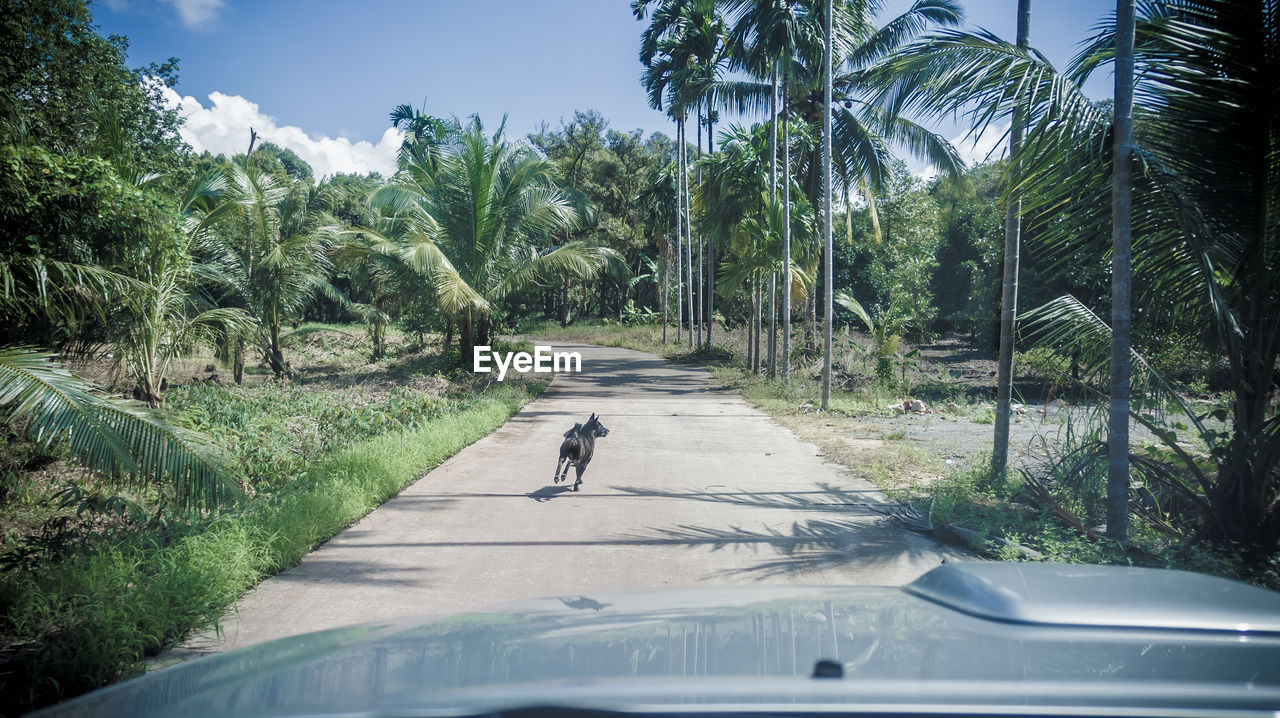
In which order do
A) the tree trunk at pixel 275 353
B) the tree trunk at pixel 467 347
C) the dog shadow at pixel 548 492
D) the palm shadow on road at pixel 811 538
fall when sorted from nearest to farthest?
the palm shadow on road at pixel 811 538 → the dog shadow at pixel 548 492 → the tree trunk at pixel 275 353 → the tree trunk at pixel 467 347

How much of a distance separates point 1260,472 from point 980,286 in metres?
25.7

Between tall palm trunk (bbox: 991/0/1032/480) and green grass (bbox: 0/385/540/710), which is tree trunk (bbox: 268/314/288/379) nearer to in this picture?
green grass (bbox: 0/385/540/710)

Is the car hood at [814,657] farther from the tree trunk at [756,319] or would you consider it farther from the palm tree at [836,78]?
the tree trunk at [756,319]

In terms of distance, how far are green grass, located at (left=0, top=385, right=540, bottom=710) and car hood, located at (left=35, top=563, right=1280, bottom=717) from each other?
84.2 inches

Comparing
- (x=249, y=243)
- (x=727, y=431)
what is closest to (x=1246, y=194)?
(x=727, y=431)

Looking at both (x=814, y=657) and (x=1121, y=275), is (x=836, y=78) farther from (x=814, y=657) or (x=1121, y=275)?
(x=814, y=657)

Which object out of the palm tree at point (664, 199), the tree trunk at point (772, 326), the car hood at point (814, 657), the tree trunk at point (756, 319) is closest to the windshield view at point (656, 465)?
the car hood at point (814, 657)

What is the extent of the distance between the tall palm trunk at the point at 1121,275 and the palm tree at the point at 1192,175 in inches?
7.5

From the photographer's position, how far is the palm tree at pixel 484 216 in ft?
54.7

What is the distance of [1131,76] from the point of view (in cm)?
530

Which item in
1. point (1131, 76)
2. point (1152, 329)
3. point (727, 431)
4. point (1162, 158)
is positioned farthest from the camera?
point (727, 431)

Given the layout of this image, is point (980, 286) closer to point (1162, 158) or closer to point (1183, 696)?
point (1162, 158)

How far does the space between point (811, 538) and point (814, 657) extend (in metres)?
4.61

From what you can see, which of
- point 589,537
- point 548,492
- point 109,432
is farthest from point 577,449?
point 109,432
